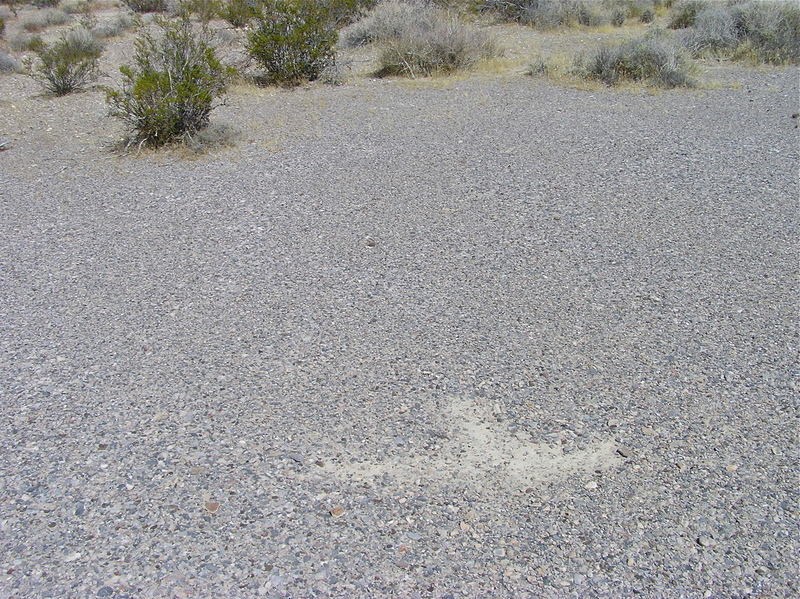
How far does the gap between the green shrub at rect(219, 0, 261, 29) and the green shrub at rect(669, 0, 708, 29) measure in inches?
408

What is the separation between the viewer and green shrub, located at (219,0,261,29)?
13461 mm

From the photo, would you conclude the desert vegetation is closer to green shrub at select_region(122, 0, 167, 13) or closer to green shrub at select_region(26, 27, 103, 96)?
green shrub at select_region(26, 27, 103, 96)

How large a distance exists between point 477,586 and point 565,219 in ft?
14.2

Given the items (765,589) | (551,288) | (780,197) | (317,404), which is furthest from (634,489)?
(780,197)

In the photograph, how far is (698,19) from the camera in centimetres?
1558

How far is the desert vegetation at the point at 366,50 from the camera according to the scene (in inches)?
380

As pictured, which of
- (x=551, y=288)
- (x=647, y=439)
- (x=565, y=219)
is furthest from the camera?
(x=565, y=219)

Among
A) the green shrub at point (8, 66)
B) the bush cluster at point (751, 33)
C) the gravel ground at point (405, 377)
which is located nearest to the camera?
the gravel ground at point (405, 377)

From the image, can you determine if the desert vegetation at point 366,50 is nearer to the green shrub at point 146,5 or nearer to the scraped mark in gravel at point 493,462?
the scraped mark in gravel at point 493,462

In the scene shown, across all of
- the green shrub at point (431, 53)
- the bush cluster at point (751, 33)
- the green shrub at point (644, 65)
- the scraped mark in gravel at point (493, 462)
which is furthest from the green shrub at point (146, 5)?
the scraped mark in gravel at point (493, 462)

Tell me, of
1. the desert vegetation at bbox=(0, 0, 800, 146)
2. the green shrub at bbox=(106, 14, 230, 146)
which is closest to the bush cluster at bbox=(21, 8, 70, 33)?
the desert vegetation at bbox=(0, 0, 800, 146)

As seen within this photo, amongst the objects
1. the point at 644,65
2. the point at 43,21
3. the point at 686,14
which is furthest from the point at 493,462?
the point at 43,21

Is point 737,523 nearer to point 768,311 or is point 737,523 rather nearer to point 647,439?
point 647,439

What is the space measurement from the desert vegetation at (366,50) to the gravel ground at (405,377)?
1960mm
